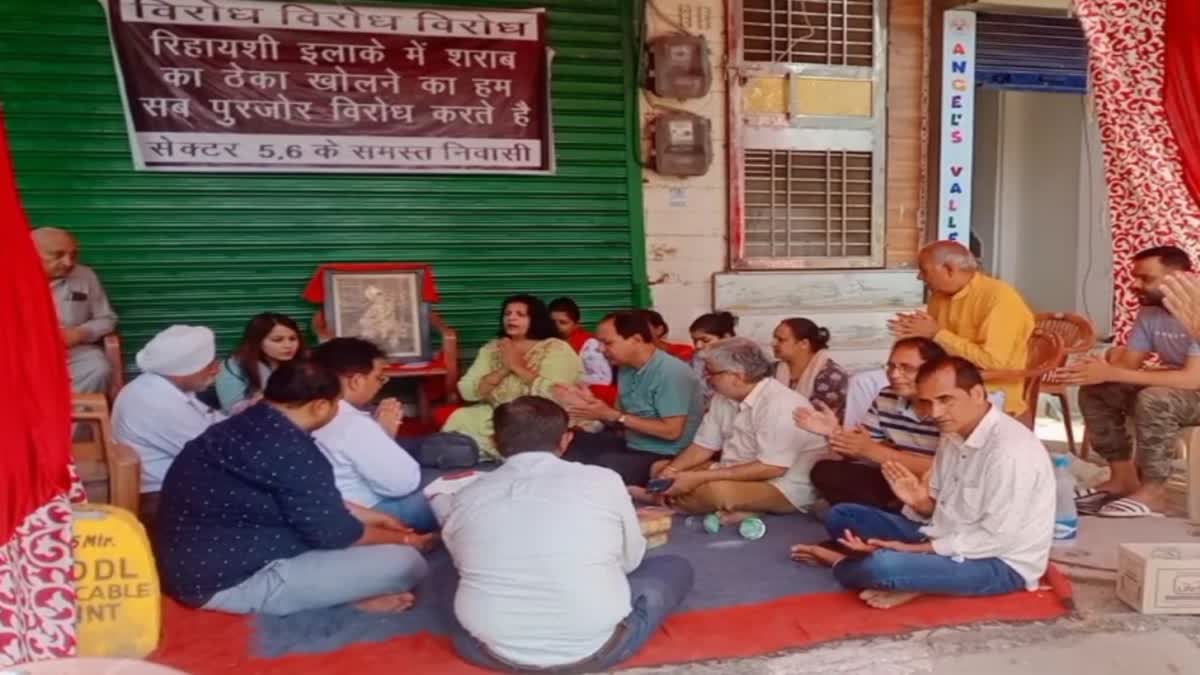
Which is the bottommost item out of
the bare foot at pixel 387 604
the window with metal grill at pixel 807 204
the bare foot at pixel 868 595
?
the bare foot at pixel 868 595

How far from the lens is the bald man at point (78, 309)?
4562 mm

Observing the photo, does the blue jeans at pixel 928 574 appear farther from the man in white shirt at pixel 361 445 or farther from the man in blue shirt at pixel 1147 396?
the man in white shirt at pixel 361 445

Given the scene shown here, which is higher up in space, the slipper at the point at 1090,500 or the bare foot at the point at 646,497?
the bare foot at the point at 646,497

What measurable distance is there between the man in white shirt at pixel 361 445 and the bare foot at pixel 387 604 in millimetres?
527

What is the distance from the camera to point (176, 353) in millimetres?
3453

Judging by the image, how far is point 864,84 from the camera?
631 centimetres

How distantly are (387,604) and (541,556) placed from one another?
2.76ft

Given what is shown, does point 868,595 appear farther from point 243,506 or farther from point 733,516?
point 243,506

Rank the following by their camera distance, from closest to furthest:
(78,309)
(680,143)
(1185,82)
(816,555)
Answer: (1185,82) → (816,555) → (78,309) → (680,143)

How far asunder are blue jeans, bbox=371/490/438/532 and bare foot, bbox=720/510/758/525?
3.75 feet

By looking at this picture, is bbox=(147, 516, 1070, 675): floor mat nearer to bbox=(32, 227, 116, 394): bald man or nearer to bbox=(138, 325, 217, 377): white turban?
bbox=(138, 325, 217, 377): white turban

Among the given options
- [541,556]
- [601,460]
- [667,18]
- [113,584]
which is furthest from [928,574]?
[667,18]

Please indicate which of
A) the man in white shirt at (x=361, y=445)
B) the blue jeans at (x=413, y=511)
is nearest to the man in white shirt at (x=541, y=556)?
the man in white shirt at (x=361, y=445)

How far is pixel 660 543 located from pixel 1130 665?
60.6 inches
